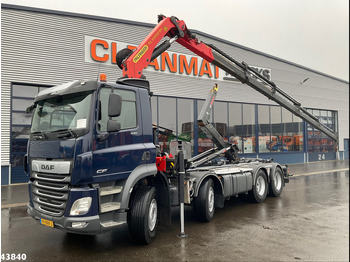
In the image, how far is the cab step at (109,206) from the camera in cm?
463

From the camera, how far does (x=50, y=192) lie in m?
4.72

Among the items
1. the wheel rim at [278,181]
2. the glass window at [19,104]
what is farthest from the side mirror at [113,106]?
the glass window at [19,104]

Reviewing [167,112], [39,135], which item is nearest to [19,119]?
[167,112]

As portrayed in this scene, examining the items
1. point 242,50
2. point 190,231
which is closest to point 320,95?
point 242,50

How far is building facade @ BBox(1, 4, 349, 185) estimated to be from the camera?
13.9 m

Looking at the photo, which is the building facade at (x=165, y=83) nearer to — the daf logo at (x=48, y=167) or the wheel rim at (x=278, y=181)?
the daf logo at (x=48, y=167)

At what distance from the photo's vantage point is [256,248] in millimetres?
5012

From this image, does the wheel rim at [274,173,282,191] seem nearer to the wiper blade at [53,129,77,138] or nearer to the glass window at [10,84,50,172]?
the wiper blade at [53,129,77,138]

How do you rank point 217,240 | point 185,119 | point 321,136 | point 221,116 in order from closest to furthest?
point 217,240 → point 185,119 → point 221,116 → point 321,136

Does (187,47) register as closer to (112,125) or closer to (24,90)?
(112,125)

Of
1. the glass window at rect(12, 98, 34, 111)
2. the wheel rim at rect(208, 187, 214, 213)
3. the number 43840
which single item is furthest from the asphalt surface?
the glass window at rect(12, 98, 34, 111)

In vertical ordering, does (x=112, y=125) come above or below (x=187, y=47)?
below

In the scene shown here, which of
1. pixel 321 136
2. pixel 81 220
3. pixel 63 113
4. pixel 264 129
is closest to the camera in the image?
pixel 81 220

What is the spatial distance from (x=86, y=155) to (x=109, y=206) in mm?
961
